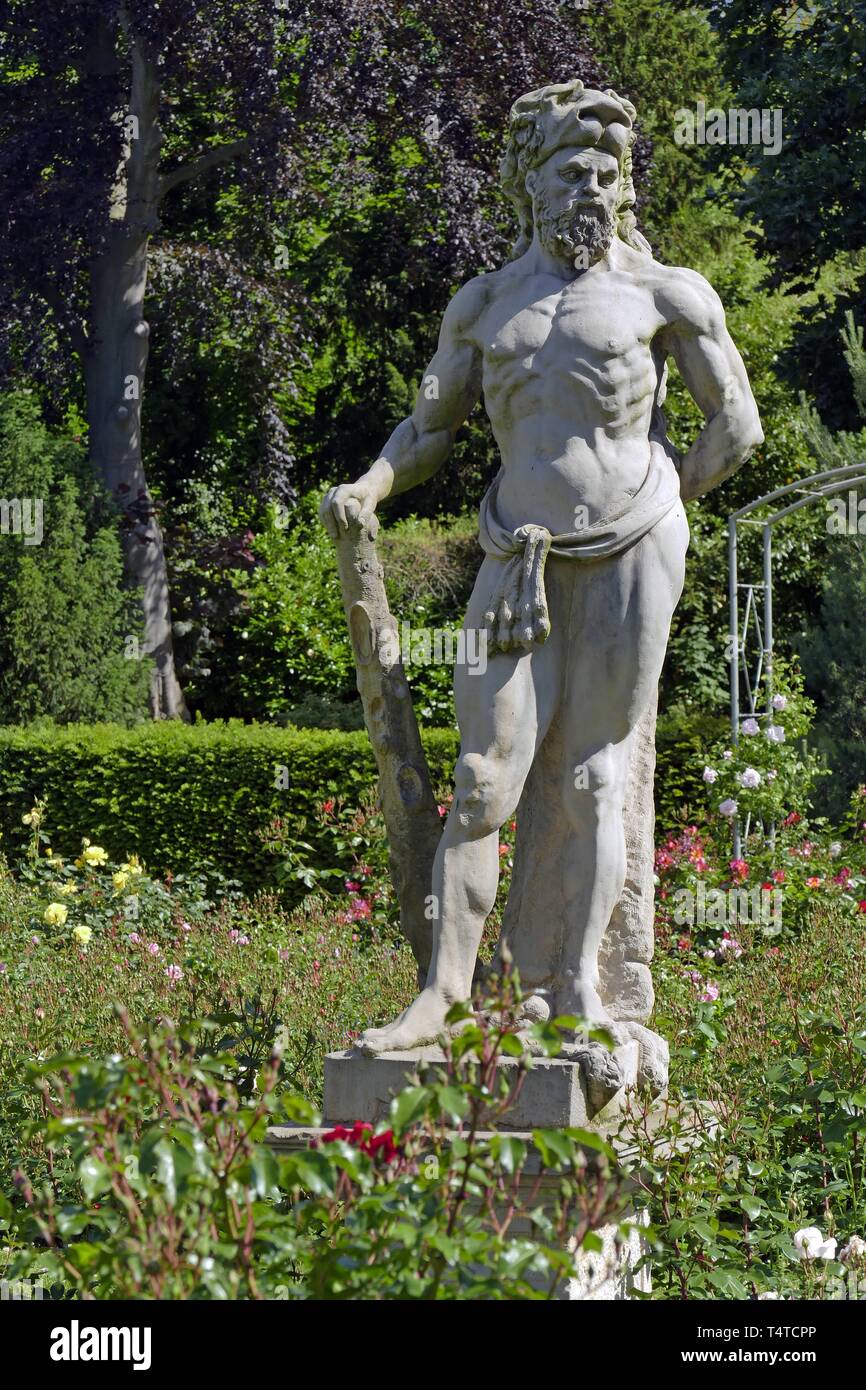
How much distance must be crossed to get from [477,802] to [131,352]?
11.6 meters

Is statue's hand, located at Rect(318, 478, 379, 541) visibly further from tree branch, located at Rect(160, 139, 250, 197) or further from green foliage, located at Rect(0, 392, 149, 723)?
tree branch, located at Rect(160, 139, 250, 197)

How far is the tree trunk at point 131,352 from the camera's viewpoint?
14.5 meters

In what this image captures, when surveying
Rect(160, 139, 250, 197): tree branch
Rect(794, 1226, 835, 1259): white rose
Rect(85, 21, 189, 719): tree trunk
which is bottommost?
Rect(794, 1226, 835, 1259): white rose

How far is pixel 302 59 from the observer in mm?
14289

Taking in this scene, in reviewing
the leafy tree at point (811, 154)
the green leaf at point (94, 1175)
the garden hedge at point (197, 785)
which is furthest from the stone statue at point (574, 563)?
the leafy tree at point (811, 154)

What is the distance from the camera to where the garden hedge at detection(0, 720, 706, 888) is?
36.1ft

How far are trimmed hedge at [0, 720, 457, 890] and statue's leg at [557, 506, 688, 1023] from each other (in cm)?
667

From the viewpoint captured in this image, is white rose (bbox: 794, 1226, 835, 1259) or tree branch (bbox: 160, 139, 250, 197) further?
tree branch (bbox: 160, 139, 250, 197)

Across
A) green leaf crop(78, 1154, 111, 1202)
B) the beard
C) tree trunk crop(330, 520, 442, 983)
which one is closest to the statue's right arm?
tree trunk crop(330, 520, 442, 983)

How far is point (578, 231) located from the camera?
13.8 feet

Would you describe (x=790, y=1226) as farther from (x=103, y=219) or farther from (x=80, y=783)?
(x=103, y=219)

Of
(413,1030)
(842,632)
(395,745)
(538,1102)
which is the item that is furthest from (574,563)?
(842,632)

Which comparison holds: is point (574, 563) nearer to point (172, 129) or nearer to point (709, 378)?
point (709, 378)

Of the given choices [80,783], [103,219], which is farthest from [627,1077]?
[103,219]
